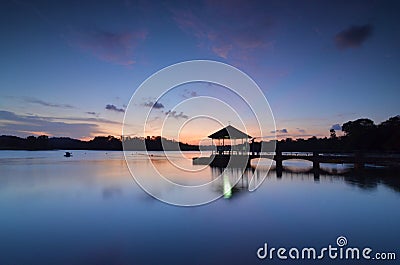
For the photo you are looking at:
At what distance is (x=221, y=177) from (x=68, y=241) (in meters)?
14.0

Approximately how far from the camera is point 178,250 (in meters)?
6.70

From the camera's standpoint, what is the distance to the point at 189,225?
9047 millimetres

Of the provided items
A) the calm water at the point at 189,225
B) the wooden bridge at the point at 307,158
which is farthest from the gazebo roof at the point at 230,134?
the calm water at the point at 189,225

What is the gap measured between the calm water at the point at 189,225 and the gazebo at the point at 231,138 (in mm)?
9781

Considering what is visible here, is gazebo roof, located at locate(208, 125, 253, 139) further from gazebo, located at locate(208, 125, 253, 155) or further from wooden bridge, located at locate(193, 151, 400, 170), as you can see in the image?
wooden bridge, located at locate(193, 151, 400, 170)

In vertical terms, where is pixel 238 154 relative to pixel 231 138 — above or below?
below

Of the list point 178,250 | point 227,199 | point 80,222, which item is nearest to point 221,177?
point 227,199

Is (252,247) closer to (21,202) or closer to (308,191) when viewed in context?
(308,191)

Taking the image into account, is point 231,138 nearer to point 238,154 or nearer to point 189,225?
point 238,154

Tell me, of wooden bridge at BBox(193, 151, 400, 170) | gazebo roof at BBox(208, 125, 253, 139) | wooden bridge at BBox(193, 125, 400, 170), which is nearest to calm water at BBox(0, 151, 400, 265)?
wooden bridge at BBox(193, 151, 400, 170)

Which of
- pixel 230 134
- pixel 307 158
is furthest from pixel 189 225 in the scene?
pixel 307 158

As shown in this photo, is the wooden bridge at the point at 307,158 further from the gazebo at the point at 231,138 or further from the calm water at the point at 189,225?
the calm water at the point at 189,225

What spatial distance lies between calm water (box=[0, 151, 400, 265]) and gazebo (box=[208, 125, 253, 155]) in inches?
385

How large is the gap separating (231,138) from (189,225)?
1649 centimetres
